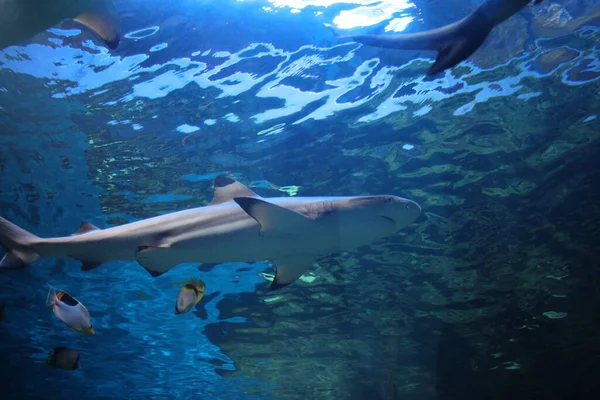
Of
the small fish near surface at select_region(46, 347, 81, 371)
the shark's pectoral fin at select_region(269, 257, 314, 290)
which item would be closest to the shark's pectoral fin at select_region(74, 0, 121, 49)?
the shark's pectoral fin at select_region(269, 257, 314, 290)

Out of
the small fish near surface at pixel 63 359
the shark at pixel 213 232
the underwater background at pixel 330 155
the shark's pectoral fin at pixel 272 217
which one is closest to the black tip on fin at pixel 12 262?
the shark at pixel 213 232

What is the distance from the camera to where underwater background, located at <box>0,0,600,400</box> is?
664cm

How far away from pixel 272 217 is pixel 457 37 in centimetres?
251

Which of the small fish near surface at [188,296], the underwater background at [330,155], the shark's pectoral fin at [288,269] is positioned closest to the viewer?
the shark's pectoral fin at [288,269]

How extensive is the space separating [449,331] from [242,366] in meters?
10.3

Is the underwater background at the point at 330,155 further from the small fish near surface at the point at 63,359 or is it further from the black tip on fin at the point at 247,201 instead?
the small fish near surface at the point at 63,359

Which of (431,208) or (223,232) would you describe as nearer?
(223,232)

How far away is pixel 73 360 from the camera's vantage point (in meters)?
7.37

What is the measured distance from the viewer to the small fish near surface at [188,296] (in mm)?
6266

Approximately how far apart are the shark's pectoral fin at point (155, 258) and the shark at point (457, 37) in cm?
304

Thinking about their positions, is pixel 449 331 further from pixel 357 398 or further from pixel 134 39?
pixel 134 39

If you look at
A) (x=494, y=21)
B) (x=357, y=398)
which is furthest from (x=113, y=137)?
(x=357, y=398)

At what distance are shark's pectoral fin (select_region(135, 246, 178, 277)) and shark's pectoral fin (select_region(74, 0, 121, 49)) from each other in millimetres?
1999

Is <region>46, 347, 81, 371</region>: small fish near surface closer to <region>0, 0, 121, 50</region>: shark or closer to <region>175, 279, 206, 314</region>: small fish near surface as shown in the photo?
Answer: <region>175, 279, 206, 314</region>: small fish near surface
